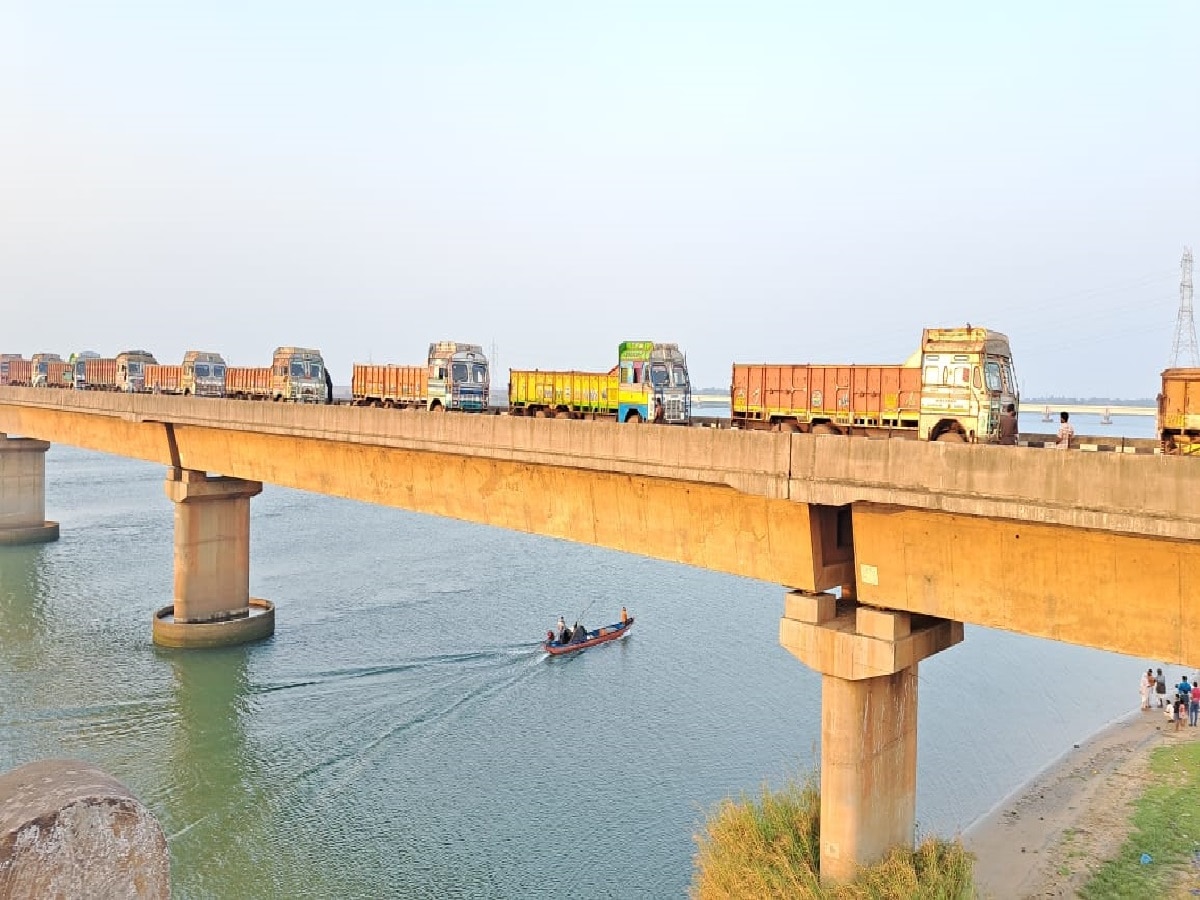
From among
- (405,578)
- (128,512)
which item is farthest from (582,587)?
(128,512)

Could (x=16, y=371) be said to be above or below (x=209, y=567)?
above

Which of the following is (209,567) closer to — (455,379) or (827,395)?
(455,379)

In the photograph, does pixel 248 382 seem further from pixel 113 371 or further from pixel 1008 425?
pixel 1008 425

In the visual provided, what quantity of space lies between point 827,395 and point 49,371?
7856cm

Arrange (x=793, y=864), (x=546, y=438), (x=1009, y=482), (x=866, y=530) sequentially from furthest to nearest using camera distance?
(x=546, y=438) < (x=793, y=864) < (x=866, y=530) < (x=1009, y=482)

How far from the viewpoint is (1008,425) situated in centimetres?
1916

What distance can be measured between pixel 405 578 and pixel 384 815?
2995 centimetres

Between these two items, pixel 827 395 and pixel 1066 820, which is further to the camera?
pixel 1066 820

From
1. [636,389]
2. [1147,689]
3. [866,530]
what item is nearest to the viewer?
[866,530]

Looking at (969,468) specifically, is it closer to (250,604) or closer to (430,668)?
(430,668)

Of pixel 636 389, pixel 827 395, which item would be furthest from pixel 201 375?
pixel 827 395

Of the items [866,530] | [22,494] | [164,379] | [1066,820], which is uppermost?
[164,379]

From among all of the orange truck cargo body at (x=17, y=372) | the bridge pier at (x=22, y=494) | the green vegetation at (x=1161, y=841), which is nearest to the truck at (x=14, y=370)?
the orange truck cargo body at (x=17, y=372)

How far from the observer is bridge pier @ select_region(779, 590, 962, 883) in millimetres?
16688
